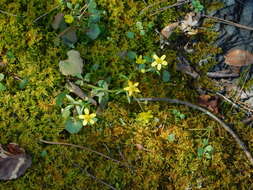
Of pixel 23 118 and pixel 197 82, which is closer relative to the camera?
pixel 23 118

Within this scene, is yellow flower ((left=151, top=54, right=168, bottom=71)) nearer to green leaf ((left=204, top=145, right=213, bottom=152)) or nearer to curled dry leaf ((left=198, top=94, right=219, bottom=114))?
curled dry leaf ((left=198, top=94, right=219, bottom=114))

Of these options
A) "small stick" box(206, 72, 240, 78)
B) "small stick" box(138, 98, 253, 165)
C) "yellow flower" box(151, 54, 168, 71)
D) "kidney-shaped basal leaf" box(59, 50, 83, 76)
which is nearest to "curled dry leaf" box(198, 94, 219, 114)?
"small stick" box(138, 98, 253, 165)

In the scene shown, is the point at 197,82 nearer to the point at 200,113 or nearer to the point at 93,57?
the point at 200,113

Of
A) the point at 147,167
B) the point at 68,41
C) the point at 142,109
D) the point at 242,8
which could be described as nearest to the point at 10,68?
the point at 68,41

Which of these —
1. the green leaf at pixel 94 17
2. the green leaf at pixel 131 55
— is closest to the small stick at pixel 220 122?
the green leaf at pixel 131 55

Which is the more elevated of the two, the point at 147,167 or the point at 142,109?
the point at 142,109

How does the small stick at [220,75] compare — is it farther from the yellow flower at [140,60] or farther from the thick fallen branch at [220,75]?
the yellow flower at [140,60]
